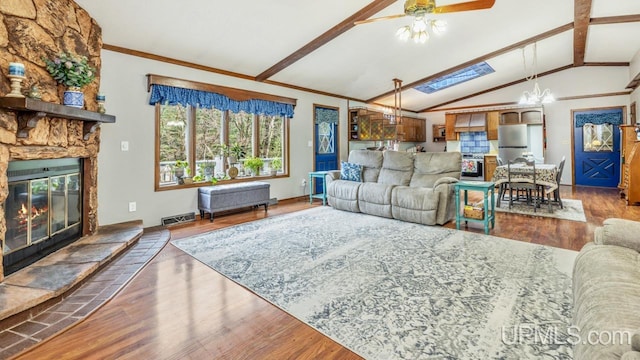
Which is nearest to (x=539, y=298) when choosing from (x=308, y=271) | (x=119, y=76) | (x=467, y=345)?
(x=467, y=345)

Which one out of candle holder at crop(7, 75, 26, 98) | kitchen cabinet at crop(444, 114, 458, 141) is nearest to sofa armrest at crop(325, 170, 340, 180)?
candle holder at crop(7, 75, 26, 98)

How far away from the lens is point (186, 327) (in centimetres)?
197

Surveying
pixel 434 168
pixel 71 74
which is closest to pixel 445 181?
pixel 434 168

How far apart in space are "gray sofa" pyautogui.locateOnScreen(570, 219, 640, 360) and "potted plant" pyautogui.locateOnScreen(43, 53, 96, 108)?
4002mm

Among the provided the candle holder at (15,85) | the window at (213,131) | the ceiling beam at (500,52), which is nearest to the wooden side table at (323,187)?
the window at (213,131)

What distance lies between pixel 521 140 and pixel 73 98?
9237mm

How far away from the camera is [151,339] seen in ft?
6.07

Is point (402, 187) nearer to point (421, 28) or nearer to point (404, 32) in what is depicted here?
point (404, 32)

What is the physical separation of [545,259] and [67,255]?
4.58 meters

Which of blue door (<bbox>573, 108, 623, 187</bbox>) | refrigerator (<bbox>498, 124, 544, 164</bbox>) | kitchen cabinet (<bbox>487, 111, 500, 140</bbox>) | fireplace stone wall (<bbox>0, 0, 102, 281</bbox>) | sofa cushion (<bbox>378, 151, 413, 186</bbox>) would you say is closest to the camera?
fireplace stone wall (<bbox>0, 0, 102, 281</bbox>)

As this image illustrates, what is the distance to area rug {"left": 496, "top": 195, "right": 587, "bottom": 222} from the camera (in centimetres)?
479

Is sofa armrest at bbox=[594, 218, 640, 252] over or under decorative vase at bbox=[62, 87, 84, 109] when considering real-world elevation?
under

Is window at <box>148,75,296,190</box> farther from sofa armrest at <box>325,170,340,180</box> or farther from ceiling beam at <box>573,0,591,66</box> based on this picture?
ceiling beam at <box>573,0,591,66</box>

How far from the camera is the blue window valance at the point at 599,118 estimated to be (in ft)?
24.9
